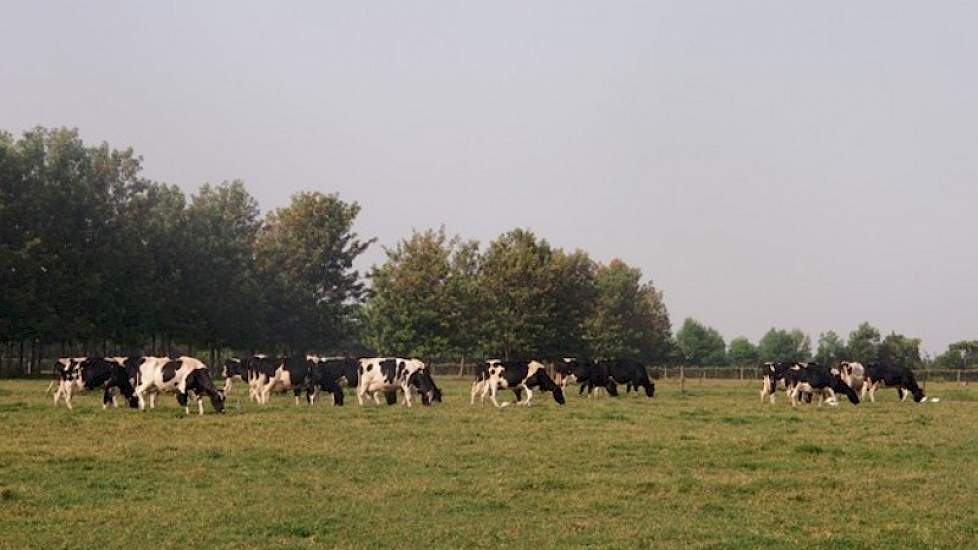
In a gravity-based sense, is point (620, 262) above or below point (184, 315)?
above

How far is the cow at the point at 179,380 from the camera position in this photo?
108 feet

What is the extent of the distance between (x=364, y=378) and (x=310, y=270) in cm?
6230

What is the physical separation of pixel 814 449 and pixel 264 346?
7289 cm

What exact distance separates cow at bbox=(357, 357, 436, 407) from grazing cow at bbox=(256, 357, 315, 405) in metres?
Answer: 1.86

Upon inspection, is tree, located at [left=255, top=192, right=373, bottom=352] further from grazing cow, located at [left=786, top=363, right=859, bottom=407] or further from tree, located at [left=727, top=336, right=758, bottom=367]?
tree, located at [left=727, top=336, right=758, bottom=367]

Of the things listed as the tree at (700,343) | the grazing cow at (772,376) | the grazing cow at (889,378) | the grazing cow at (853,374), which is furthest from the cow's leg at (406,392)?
the tree at (700,343)

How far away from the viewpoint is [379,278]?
9231 centimetres

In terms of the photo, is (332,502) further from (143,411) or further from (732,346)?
(732,346)

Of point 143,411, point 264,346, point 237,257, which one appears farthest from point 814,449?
point 264,346

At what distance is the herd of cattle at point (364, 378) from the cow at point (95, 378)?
3cm

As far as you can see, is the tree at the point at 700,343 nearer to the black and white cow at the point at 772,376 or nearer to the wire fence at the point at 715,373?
the wire fence at the point at 715,373

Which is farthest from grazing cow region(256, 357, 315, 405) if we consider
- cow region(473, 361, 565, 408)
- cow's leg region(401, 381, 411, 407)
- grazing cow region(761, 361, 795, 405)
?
grazing cow region(761, 361, 795, 405)

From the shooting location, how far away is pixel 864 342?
460 feet

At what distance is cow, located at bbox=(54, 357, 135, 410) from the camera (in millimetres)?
34906
